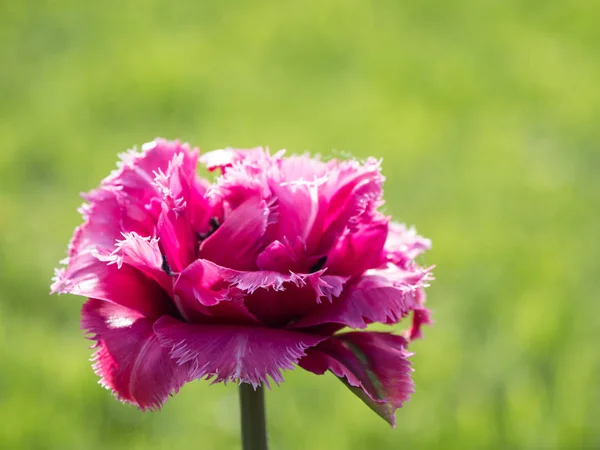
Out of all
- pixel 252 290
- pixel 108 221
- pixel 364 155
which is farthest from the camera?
pixel 364 155

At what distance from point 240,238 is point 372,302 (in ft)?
0.34

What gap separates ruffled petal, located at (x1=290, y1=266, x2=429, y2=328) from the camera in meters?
0.68

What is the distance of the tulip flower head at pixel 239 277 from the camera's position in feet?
2.14

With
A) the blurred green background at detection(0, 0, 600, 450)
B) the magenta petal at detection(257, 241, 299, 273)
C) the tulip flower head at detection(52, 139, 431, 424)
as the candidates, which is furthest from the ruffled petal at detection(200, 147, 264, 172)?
the blurred green background at detection(0, 0, 600, 450)

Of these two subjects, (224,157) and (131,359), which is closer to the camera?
(131,359)

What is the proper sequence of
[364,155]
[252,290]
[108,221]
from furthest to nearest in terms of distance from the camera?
[364,155]
[108,221]
[252,290]

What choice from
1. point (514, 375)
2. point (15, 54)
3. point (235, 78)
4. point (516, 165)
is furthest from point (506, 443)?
point (15, 54)

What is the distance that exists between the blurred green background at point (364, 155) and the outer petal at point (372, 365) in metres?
0.76

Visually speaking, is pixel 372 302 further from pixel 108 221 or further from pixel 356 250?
pixel 108 221

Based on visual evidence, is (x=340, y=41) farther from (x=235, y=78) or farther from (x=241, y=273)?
(x=241, y=273)

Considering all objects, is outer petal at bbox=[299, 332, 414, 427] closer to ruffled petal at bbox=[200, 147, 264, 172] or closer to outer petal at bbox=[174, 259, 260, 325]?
outer petal at bbox=[174, 259, 260, 325]

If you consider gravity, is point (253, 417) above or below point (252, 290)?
below

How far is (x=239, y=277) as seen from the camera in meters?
0.65

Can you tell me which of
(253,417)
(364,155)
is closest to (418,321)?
(253,417)
